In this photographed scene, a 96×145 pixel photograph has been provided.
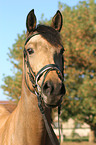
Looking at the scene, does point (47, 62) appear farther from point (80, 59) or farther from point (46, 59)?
point (80, 59)

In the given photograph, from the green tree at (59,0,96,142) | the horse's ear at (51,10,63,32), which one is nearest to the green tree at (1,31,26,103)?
the green tree at (59,0,96,142)

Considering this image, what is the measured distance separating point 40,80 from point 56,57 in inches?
15.3

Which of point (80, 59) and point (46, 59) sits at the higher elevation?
point (80, 59)

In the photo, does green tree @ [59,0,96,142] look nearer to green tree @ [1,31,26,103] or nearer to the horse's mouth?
green tree @ [1,31,26,103]

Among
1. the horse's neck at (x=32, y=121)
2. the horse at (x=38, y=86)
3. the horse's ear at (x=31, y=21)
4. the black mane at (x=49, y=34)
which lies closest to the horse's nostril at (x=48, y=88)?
the horse at (x=38, y=86)

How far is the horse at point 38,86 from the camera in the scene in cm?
254

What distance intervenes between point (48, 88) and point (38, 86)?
0.94ft

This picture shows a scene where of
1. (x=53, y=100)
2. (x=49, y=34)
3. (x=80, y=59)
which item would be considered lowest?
(x=53, y=100)

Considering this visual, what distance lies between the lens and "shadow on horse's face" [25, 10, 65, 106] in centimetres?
248

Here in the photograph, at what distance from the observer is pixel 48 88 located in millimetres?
2461

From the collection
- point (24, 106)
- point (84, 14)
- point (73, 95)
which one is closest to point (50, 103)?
point (24, 106)

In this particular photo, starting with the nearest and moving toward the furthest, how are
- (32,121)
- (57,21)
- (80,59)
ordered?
(32,121)
(57,21)
(80,59)

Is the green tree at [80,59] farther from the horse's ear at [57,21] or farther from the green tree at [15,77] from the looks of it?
the horse's ear at [57,21]

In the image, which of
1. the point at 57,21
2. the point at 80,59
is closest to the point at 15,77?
the point at 80,59
